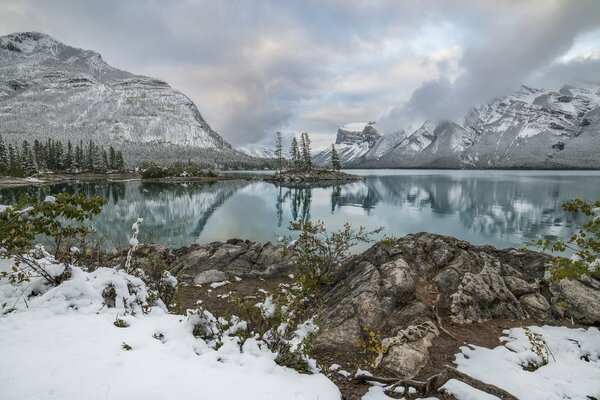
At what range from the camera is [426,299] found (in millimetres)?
11297

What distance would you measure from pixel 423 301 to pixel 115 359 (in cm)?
968

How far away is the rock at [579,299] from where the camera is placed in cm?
1040

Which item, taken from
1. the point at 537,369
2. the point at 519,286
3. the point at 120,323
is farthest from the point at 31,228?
the point at 519,286

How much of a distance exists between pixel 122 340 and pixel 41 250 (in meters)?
6.30

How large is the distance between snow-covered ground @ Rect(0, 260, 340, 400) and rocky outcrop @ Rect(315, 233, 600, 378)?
122 inches

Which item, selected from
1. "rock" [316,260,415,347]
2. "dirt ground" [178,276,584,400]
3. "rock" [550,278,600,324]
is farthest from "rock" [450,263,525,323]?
"rock" [316,260,415,347]

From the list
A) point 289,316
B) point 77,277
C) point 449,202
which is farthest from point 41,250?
point 449,202

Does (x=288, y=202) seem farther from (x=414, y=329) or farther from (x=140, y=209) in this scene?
(x=414, y=329)

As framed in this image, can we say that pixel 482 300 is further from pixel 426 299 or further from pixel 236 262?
pixel 236 262

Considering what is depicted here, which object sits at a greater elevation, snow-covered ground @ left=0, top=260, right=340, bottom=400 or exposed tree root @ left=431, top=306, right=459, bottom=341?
snow-covered ground @ left=0, top=260, right=340, bottom=400

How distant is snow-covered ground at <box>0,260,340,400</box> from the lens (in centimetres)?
490

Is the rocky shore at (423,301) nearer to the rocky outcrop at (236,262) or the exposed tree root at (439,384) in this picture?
the exposed tree root at (439,384)

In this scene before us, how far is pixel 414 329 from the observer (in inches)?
361

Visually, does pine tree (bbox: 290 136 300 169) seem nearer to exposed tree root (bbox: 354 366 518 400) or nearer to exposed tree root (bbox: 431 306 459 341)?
exposed tree root (bbox: 431 306 459 341)
